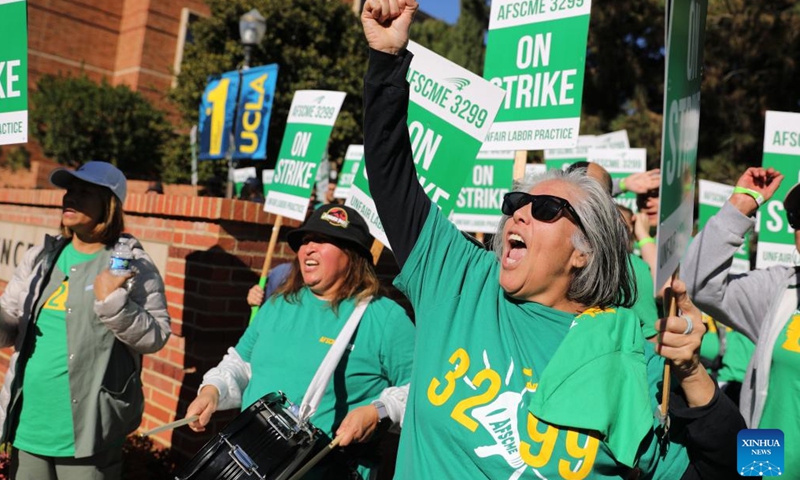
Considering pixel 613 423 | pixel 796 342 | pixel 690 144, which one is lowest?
pixel 613 423

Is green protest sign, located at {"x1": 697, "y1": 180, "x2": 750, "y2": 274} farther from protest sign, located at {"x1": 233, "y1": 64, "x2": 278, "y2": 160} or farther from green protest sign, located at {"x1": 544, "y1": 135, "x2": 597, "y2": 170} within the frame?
protest sign, located at {"x1": 233, "y1": 64, "x2": 278, "y2": 160}

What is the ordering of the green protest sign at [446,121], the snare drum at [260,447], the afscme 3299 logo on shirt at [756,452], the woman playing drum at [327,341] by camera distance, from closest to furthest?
the afscme 3299 logo on shirt at [756,452]
the snare drum at [260,447]
the woman playing drum at [327,341]
the green protest sign at [446,121]

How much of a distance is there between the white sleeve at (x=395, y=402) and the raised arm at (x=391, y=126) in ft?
2.92

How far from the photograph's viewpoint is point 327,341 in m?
2.75

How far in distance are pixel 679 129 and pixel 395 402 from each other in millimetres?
1419

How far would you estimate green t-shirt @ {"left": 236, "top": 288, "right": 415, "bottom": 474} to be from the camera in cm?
272

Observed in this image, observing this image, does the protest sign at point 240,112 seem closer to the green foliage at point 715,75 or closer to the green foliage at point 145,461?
the green foliage at point 145,461

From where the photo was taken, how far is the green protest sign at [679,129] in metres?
1.67

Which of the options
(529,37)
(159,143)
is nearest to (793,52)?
(529,37)

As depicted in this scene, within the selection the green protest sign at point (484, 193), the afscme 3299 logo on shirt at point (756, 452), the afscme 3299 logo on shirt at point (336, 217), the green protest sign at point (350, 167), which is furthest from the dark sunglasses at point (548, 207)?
the green protest sign at point (350, 167)

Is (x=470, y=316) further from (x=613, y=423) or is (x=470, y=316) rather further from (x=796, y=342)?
(x=796, y=342)

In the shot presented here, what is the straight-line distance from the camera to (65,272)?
10.5ft

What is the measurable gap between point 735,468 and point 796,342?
88 cm

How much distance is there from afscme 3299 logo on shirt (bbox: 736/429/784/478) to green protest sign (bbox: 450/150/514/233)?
3.25 metres
